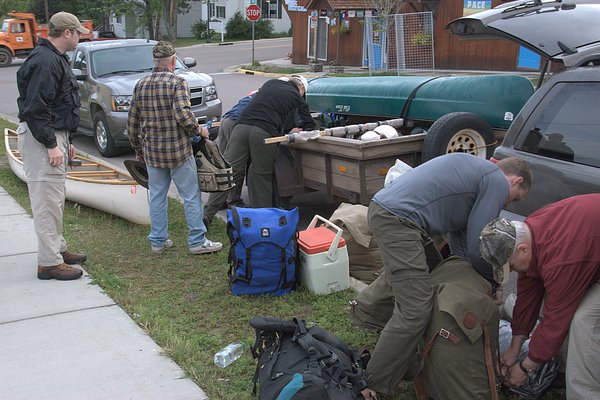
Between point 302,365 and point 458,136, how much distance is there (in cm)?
350

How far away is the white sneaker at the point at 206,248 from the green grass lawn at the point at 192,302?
2.5 inches

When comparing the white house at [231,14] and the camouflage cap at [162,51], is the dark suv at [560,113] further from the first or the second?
the white house at [231,14]

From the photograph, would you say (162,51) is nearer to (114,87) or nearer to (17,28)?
(114,87)

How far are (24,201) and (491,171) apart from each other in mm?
6410

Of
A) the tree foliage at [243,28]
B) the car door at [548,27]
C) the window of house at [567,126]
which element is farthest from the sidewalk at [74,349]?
the tree foliage at [243,28]

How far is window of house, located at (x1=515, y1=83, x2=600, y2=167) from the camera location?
12.4ft

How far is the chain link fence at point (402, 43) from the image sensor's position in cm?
2110

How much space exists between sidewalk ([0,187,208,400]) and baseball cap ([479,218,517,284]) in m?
1.81

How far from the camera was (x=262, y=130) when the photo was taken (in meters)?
6.36

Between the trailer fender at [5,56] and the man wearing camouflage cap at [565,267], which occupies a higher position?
the trailer fender at [5,56]

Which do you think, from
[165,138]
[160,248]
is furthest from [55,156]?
[160,248]

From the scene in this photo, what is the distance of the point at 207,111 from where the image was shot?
11.5 m

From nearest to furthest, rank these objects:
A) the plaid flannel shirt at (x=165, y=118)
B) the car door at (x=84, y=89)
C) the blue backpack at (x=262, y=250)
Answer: the blue backpack at (x=262, y=250) → the plaid flannel shirt at (x=165, y=118) → the car door at (x=84, y=89)

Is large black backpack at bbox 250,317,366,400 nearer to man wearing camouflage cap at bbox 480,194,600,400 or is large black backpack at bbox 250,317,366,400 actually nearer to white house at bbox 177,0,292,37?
man wearing camouflage cap at bbox 480,194,600,400
